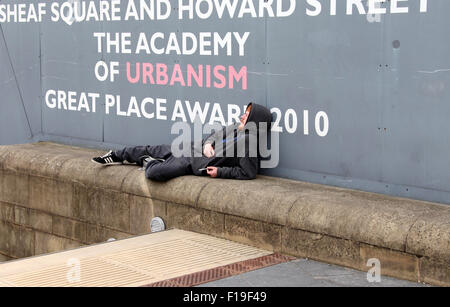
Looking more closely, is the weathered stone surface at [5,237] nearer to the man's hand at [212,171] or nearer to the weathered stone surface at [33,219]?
the weathered stone surface at [33,219]

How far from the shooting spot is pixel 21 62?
411 inches

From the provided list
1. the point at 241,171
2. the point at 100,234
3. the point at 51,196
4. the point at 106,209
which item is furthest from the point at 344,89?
the point at 51,196

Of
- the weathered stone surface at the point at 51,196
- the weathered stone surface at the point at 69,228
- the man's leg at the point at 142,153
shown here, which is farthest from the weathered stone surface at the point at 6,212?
the man's leg at the point at 142,153

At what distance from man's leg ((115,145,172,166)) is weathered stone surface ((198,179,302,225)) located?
1011mm

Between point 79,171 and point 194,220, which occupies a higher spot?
point 79,171

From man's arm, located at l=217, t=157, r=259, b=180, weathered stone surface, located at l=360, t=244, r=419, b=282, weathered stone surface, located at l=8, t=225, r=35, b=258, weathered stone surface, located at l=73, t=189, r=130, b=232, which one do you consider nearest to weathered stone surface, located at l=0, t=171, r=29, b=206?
weathered stone surface, located at l=8, t=225, r=35, b=258

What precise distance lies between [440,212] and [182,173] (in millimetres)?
2520

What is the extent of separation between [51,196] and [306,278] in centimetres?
385

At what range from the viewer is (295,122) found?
7273 millimetres

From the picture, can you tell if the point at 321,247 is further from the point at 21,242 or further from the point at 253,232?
the point at 21,242

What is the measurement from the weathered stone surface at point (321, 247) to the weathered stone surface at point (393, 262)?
0.22ft

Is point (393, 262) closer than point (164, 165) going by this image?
Yes

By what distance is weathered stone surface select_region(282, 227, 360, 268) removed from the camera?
19.3 ft
